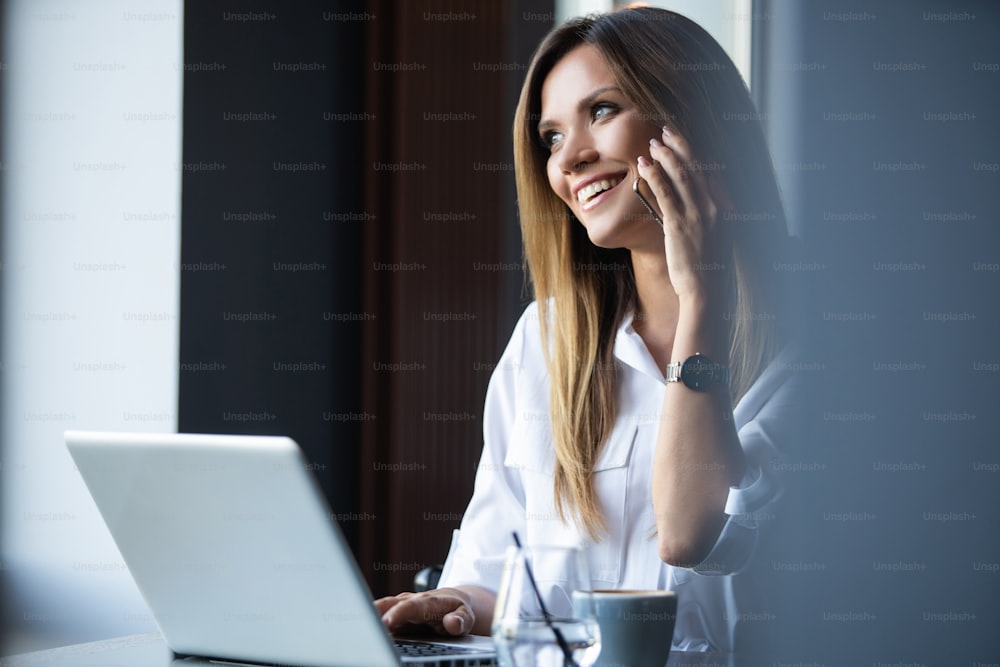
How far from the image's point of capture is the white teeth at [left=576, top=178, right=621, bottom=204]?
78.2 inches

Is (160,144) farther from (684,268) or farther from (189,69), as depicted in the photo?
(684,268)

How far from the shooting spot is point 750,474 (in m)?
1.82

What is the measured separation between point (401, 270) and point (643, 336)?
1633 millimetres

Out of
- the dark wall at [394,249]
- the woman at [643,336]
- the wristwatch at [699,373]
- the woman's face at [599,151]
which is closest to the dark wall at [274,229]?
the dark wall at [394,249]

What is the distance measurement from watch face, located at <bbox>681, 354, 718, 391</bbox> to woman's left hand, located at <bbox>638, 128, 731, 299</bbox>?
13cm

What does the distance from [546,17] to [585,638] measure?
9.41ft

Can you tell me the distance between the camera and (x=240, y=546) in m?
1.08

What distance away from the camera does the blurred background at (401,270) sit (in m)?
1.36

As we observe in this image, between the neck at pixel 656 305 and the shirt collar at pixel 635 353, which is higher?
the neck at pixel 656 305

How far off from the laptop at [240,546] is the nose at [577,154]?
3.47 feet

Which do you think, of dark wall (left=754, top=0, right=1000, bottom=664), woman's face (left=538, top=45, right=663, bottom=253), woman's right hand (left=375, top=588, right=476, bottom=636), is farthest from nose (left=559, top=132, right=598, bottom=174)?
woman's right hand (left=375, top=588, right=476, bottom=636)

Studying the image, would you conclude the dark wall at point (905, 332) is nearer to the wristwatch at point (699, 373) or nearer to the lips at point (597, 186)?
the wristwatch at point (699, 373)

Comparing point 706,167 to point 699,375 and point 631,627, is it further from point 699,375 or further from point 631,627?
point 631,627

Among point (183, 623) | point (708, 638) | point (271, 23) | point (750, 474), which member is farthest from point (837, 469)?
point (271, 23)
